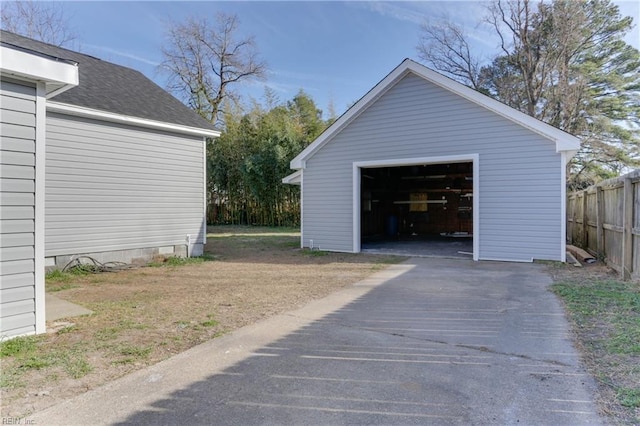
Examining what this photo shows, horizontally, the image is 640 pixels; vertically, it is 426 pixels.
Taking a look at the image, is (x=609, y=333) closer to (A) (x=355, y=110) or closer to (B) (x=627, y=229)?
(B) (x=627, y=229)

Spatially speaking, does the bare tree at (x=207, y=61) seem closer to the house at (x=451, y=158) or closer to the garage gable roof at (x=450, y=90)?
the house at (x=451, y=158)

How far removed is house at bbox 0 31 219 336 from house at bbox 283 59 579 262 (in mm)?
3325

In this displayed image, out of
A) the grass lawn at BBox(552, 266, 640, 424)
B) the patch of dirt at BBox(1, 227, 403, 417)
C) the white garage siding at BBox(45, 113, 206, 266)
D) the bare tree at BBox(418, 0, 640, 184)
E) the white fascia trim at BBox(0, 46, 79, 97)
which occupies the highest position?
the bare tree at BBox(418, 0, 640, 184)

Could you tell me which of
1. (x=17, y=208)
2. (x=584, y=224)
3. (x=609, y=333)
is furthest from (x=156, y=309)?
(x=584, y=224)

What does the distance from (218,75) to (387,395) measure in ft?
80.3

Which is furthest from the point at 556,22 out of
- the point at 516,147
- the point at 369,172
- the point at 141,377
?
the point at 141,377

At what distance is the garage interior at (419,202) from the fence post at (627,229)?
307 inches

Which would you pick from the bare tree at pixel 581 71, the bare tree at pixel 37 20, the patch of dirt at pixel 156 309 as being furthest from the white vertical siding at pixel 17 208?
the bare tree at pixel 37 20

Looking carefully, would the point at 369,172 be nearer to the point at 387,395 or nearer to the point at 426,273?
the point at 426,273

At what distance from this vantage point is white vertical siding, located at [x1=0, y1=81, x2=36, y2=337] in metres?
3.27

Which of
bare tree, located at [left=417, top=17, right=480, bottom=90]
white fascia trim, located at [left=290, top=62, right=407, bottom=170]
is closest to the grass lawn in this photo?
white fascia trim, located at [left=290, top=62, right=407, bottom=170]

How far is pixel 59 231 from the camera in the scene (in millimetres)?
6797

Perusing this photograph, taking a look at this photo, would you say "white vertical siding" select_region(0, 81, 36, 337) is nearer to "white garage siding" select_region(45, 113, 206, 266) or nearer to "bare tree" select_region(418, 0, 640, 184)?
"white garage siding" select_region(45, 113, 206, 266)

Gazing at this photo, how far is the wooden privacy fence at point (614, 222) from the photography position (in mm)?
5586
